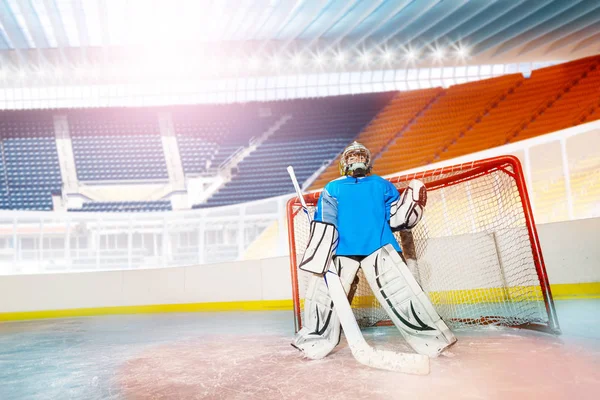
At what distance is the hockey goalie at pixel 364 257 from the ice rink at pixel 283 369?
0.37ft

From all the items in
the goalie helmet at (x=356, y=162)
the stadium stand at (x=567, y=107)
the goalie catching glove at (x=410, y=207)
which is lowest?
the goalie catching glove at (x=410, y=207)

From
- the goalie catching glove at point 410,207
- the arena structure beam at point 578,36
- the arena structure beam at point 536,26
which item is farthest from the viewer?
the arena structure beam at point 578,36

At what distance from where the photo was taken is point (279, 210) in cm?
457

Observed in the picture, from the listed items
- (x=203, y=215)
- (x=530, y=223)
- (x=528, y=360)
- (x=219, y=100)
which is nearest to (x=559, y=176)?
(x=530, y=223)

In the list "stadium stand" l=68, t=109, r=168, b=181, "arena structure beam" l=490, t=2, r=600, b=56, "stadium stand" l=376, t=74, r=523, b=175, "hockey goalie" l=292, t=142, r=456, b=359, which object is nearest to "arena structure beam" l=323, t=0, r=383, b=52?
"arena structure beam" l=490, t=2, r=600, b=56

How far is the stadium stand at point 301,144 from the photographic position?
12.8 m

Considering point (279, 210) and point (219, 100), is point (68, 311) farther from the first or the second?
point (219, 100)

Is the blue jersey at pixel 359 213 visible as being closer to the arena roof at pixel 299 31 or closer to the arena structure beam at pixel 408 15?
the arena roof at pixel 299 31

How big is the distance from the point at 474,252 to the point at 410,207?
5.60 ft

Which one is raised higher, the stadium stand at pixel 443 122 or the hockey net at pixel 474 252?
the stadium stand at pixel 443 122

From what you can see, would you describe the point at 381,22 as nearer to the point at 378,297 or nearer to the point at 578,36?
the point at 578,36

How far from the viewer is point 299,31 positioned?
7.49 metres

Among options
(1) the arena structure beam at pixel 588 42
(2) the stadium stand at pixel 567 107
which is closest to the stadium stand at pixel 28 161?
(2) the stadium stand at pixel 567 107

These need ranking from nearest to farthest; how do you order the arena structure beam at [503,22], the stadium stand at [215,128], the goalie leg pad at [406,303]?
the goalie leg pad at [406,303] → the arena structure beam at [503,22] → the stadium stand at [215,128]
